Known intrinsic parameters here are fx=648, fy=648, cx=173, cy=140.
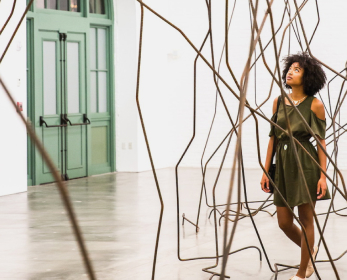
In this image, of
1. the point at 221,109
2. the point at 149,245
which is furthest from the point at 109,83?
the point at 149,245

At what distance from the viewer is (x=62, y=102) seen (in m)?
8.76

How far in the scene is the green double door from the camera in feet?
27.4

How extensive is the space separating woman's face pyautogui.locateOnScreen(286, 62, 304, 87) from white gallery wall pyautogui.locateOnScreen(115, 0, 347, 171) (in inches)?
243

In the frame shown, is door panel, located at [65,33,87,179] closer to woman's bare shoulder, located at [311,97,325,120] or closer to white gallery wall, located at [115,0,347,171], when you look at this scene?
white gallery wall, located at [115,0,347,171]

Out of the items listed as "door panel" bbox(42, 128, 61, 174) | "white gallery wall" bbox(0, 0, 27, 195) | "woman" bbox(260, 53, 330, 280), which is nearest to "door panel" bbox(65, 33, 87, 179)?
"door panel" bbox(42, 128, 61, 174)

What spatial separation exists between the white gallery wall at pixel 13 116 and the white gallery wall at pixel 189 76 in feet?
7.72

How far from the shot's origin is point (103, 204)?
22.3 ft

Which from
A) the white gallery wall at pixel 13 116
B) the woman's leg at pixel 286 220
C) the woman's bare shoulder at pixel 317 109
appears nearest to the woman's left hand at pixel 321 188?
the woman's leg at pixel 286 220

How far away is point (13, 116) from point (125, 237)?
3.07 metres

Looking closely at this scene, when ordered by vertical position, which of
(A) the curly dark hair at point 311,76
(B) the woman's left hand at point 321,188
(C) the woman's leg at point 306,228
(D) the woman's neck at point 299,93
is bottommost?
(C) the woman's leg at point 306,228

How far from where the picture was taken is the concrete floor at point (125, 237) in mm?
3908

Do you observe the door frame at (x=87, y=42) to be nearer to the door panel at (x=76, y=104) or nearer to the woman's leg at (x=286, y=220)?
the door panel at (x=76, y=104)

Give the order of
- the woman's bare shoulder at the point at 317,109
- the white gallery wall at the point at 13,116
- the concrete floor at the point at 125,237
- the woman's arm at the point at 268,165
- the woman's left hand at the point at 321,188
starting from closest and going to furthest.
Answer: the woman's left hand at the point at 321,188 → the woman's bare shoulder at the point at 317,109 → the woman's arm at the point at 268,165 → the concrete floor at the point at 125,237 → the white gallery wall at the point at 13,116

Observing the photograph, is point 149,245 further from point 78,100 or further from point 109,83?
point 109,83
